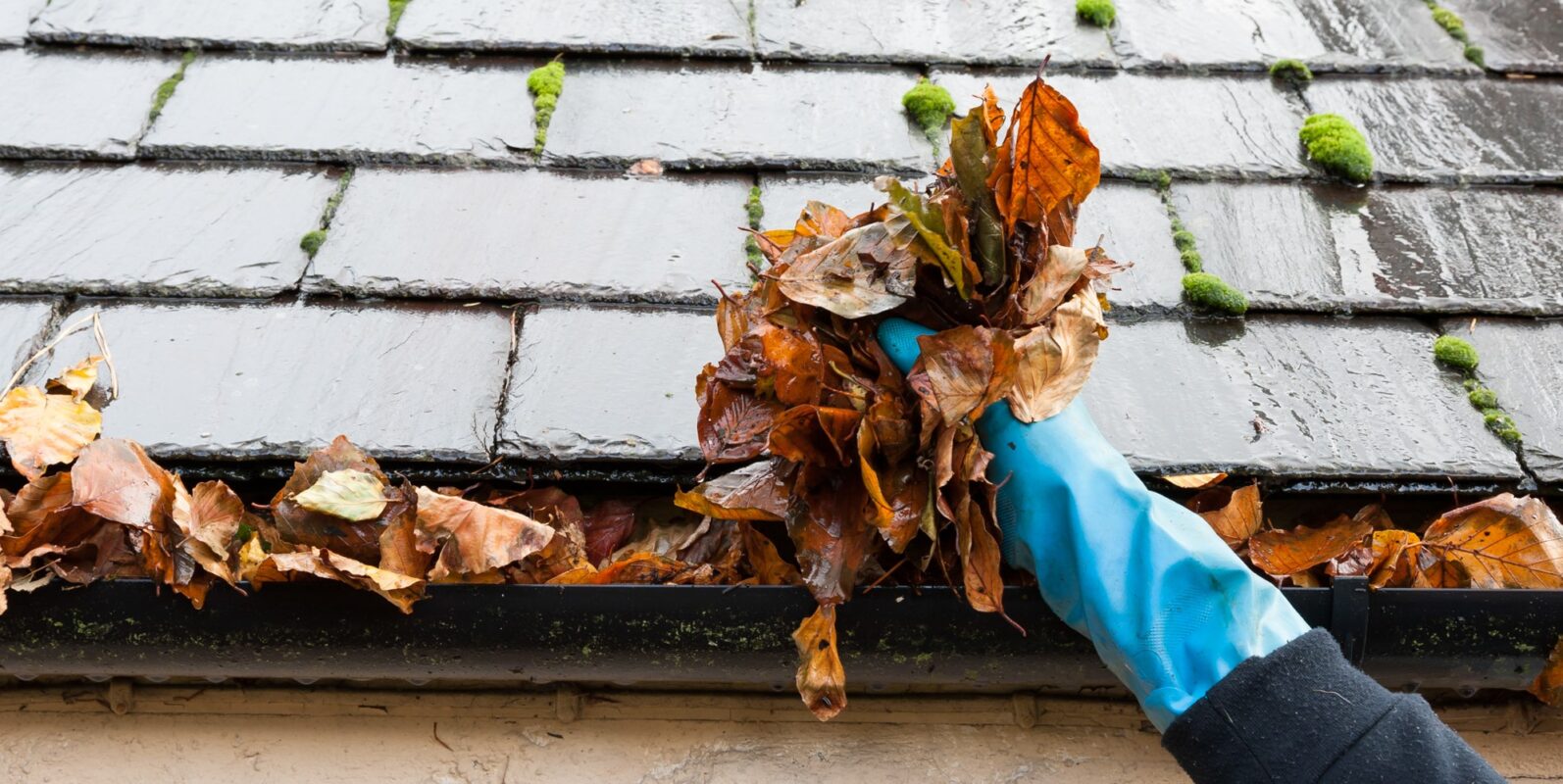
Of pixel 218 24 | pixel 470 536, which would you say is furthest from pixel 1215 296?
pixel 218 24

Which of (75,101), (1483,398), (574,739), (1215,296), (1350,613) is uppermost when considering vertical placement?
(75,101)

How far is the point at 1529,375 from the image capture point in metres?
1.62

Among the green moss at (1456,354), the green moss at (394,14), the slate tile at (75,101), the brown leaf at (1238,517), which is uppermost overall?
the green moss at (394,14)

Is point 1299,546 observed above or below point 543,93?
below

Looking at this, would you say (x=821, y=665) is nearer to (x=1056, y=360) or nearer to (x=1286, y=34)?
(x=1056, y=360)

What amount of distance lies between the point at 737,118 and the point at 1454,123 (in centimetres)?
124

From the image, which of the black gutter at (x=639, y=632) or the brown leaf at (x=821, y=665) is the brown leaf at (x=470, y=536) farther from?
the brown leaf at (x=821, y=665)

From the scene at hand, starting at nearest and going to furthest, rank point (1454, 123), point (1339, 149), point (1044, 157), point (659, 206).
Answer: point (1044, 157) < point (659, 206) < point (1339, 149) < point (1454, 123)

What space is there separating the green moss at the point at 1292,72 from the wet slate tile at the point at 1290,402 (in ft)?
2.03

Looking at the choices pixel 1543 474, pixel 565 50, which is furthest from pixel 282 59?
pixel 1543 474

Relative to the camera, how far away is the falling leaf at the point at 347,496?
4.38 ft

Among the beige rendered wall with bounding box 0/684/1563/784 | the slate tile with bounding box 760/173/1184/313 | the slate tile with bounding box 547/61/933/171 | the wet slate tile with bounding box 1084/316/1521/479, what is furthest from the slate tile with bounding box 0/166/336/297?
the wet slate tile with bounding box 1084/316/1521/479

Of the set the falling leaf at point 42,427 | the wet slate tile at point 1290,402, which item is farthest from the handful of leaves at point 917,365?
the falling leaf at point 42,427

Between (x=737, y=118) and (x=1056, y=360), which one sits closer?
(x=1056, y=360)
